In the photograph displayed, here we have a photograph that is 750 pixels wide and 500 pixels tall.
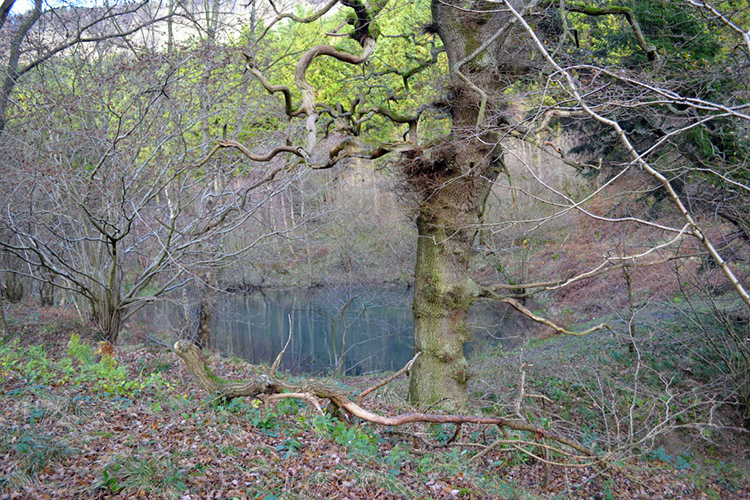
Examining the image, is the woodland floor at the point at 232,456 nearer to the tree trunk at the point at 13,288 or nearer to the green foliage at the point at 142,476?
the green foliage at the point at 142,476

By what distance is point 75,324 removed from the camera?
1109cm

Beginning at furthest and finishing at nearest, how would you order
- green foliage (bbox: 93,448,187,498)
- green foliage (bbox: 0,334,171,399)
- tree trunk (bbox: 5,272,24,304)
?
tree trunk (bbox: 5,272,24,304) → green foliage (bbox: 0,334,171,399) → green foliage (bbox: 93,448,187,498)

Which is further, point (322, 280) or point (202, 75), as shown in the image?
point (322, 280)

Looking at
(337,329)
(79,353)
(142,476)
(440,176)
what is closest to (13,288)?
(337,329)

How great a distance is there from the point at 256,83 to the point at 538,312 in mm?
12031

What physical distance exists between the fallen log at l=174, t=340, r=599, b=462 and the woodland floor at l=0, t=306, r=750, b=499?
0.51 ft

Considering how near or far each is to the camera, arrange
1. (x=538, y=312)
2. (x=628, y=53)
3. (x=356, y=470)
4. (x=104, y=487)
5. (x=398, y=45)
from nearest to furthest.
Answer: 1. (x=104, y=487)
2. (x=356, y=470)
3. (x=628, y=53)
4. (x=398, y=45)
5. (x=538, y=312)

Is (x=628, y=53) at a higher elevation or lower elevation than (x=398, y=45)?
lower

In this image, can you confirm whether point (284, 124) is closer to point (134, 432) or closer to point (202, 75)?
point (202, 75)

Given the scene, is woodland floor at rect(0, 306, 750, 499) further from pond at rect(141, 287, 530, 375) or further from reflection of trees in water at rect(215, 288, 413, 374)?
reflection of trees in water at rect(215, 288, 413, 374)

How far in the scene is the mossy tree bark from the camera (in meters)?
6.89

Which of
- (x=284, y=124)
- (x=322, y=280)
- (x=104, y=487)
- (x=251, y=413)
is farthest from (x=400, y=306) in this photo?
(x=104, y=487)

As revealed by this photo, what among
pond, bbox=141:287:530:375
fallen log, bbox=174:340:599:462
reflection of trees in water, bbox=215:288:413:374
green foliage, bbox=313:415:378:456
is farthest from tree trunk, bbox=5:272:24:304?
green foliage, bbox=313:415:378:456

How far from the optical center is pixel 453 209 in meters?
7.07
